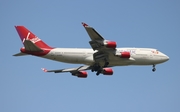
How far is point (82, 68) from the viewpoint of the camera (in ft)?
224

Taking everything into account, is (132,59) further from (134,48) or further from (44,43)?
(44,43)

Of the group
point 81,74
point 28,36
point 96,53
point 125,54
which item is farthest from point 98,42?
point 81,74

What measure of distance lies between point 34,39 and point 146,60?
19.3 metres

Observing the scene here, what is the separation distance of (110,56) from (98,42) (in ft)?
19.3

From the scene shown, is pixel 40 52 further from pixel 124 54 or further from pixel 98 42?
pixel 124 54

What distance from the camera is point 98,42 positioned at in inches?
2173

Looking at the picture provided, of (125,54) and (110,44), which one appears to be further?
(125,54)

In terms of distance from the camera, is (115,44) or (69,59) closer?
(115,44)

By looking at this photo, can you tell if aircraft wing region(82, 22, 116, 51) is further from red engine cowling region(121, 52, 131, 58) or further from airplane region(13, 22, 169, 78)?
red engine cowling region(121, 52, 131, 58)

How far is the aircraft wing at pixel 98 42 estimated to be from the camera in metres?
52.9

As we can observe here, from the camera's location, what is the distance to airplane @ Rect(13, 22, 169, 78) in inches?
2243

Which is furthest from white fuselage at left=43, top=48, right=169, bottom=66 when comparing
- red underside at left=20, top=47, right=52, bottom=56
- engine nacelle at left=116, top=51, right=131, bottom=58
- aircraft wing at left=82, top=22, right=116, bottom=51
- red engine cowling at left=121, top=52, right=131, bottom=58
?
aircraft wing at left=82, top=22, right=116, bottom=51

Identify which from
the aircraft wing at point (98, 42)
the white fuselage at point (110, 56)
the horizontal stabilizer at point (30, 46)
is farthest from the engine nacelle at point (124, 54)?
the horizontal stabilizer at point (30, 46)

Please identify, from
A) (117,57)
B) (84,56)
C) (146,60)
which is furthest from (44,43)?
(146,60)
